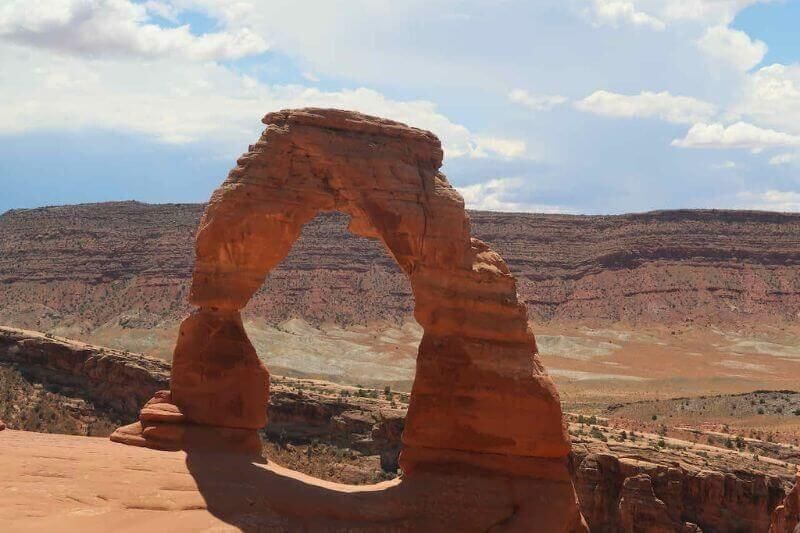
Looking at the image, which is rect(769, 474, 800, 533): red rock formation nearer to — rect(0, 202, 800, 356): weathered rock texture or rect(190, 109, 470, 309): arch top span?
rect(190, 109, 470, 309): arch top span

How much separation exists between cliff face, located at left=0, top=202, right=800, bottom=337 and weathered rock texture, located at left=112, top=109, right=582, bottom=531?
72092mm

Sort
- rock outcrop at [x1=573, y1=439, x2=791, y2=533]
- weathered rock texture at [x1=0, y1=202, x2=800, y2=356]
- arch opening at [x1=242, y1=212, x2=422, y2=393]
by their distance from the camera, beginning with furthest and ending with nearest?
weathered rock texture at [x1=0, y1=202, x2=800, y2=356] → arch opening at [x1=242, y1=212, x2=422, y2=393] → rock outcrop at [x1=573, y1=439, x2=791, y2=533]

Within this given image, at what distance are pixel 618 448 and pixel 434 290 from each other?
554 inches

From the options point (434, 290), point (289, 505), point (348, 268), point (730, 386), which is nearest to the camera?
point (289, 505)

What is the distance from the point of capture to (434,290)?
20.3 meters

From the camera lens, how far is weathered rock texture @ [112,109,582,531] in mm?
19906

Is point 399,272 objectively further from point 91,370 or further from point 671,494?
point 671,494

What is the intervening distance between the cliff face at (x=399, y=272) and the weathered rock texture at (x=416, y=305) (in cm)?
7209

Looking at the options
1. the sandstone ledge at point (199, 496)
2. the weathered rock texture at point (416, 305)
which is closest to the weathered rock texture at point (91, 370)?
the weathered rock texture at point (416, 305)

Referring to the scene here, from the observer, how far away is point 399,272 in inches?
4331

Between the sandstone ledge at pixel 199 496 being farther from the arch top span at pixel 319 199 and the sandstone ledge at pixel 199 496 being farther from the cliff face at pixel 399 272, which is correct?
the cliff face at pixel 399 272

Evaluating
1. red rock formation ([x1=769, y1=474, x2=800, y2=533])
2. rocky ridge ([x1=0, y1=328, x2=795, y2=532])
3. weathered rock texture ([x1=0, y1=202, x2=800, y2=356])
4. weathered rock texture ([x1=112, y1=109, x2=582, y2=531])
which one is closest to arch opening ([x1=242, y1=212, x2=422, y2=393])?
weathered rock texture ([x1=0, y1=202, x2=800, y2=356])

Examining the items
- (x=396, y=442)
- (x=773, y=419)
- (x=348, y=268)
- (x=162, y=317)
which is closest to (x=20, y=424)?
(x=396, y=442)

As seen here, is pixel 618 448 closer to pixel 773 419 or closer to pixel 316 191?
pixel 316 191
